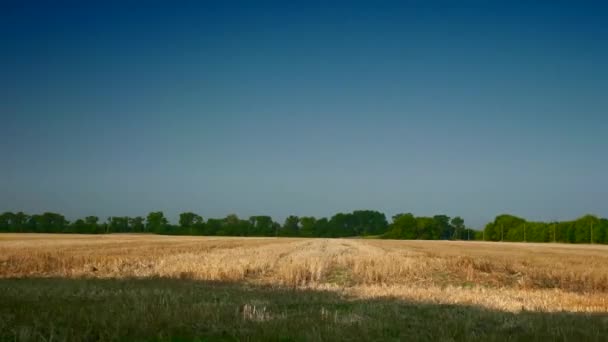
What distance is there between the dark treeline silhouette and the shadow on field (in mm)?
144357

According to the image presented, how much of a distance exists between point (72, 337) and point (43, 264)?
1879 centimetres

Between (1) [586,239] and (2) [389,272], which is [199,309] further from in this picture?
(1) [586,239]

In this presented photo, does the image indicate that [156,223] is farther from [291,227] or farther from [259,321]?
[259,321]

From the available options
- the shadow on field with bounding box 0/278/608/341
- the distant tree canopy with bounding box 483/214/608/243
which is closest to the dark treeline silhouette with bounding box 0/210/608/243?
the distant tree canopy with bounding box 483/214/608/243

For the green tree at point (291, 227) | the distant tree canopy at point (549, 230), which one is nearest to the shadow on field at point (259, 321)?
the distant tree canopy at point (549, 230)

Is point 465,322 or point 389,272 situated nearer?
point 465,322

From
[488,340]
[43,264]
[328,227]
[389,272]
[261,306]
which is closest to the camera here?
[488,340]

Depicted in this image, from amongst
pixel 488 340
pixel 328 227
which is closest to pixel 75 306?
pixel 488 340

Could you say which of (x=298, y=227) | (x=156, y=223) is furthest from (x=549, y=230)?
(x=156, y=223)

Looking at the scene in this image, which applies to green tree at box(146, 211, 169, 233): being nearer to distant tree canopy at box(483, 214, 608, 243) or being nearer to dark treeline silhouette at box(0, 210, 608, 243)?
dark treeline silhouette at box(0, 210, 608, 243)

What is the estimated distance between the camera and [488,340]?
23.3 ft

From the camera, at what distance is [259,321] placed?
27.3 ft

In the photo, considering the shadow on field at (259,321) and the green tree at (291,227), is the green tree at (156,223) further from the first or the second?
the shadow on field at (259,321)

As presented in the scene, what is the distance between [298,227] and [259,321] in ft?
615
